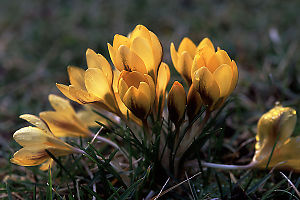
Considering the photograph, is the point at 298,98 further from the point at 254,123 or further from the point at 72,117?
the point at 72,117

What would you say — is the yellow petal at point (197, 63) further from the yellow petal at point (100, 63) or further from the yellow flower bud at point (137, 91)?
the yellow petal at point (100, 63)

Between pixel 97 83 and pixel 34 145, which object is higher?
pixel 97 83

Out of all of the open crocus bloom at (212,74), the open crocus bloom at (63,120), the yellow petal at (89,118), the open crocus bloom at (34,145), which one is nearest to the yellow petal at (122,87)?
the open crocus bloom at (212,74)

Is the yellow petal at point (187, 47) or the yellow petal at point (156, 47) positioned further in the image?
the yellow petal at point (187, 47)

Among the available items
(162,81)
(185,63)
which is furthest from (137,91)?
(185,63)

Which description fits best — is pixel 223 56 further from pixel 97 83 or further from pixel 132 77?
pixel 97 83
